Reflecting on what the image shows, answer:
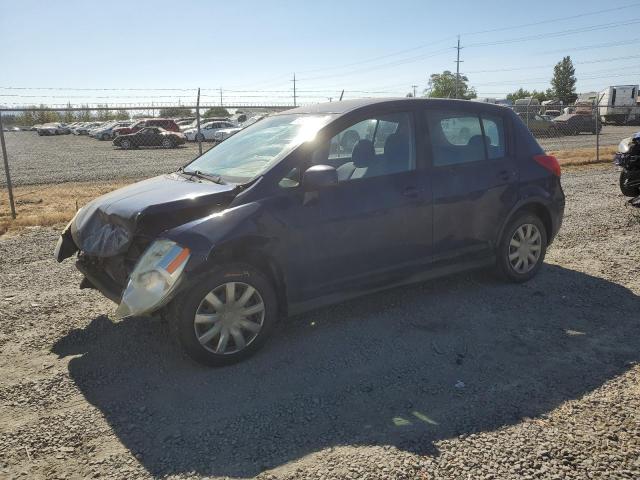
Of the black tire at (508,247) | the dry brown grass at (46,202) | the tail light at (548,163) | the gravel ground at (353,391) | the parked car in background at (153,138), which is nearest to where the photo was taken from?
the gravel ground at (353,391)

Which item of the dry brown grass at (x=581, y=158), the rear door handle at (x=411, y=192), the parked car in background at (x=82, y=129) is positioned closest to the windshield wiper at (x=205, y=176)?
the rear door handle at (x=411, y=192)

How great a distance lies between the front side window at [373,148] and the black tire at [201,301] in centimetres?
105

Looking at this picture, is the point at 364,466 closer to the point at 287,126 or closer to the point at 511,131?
the point at 287,126

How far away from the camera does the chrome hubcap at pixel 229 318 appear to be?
3.62 m

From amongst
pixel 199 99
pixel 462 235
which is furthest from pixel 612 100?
pixel 462 235

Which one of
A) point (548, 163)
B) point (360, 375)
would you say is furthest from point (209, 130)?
point (360, 375)

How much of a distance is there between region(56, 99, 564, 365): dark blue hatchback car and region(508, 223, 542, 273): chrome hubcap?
12mm

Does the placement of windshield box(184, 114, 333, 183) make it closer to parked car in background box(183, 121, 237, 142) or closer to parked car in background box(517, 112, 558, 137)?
parked car in background box(517, 112, 558, 137)

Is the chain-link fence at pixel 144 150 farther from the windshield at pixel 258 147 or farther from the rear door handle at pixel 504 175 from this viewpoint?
the rear door handle at pixel 504 175

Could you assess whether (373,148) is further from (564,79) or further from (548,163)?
(564,79)

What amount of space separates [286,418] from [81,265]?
2180 millimetres

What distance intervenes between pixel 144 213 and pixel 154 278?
0.51 meters

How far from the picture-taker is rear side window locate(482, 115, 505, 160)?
16.7ft

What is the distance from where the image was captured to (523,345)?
405 centimetres
